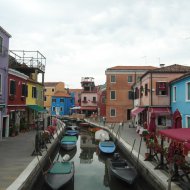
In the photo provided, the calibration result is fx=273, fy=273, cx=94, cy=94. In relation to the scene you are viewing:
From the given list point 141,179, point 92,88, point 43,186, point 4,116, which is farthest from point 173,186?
point 92,88

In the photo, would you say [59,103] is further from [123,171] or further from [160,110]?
[123,171]

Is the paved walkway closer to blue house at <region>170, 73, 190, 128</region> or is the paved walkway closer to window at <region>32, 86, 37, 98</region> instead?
blue house at <region>170, 73, 190, 128</region>

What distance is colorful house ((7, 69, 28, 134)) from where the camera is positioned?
85.4 ft

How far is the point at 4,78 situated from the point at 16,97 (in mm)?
4338

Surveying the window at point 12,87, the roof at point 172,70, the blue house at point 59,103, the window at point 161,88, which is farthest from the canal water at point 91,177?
the blue house at point 59,103

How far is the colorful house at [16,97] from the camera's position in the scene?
85.4 feet

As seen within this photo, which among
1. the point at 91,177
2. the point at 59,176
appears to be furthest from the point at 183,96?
the point at 59,176

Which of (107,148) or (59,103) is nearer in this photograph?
(107,148)

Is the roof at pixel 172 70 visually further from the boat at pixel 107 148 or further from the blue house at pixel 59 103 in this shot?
the blue house at pixel 59 103

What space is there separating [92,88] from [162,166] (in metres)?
57.8

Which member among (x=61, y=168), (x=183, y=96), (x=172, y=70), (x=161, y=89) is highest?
(x=172, y=70)

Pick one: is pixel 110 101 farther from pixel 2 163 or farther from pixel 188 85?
pixel 2 163

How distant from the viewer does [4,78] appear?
24.1 m

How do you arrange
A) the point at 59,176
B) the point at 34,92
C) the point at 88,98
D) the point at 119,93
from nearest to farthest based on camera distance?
the point at 59,176
the point at 34,92
the point at 119,93
the point at 88,98
